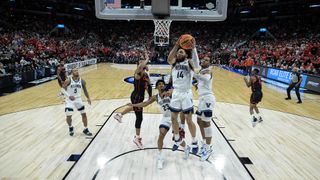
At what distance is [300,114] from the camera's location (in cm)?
952

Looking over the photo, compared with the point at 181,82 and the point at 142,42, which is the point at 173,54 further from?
the point at 142,42

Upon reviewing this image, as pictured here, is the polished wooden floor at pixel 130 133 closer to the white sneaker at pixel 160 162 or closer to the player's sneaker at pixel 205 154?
the player's sneaker at pixel 205 154

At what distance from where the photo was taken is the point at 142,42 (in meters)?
36.3

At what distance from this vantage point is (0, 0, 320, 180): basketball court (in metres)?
4.90

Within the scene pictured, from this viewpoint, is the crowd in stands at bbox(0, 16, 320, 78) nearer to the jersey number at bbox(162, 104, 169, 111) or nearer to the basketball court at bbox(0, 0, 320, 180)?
the basketball court at bbox(0, 0, 320, 180)

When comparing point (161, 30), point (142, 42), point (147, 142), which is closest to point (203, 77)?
point (147, 142)

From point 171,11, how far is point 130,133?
4427 millimetres

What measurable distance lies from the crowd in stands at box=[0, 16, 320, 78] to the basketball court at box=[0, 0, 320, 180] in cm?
766

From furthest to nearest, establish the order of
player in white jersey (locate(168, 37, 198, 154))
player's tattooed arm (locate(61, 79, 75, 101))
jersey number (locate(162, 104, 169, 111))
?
player's tattooed arm (locate(61, 79, 75, 101)) < jersey number (locate(162, 104, 169, 111)) < player in white jersey (locate(168, 37, 198, 154))

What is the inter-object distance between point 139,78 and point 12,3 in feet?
96.3

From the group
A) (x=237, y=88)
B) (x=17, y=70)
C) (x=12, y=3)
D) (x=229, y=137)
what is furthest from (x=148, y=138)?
(x=12, y=3)

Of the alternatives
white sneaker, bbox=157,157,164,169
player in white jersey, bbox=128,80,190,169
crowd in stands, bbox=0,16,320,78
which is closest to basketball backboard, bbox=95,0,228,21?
player in white jersey, bbox=128,80,190,169

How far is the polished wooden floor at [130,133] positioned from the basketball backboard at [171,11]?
3.43 m

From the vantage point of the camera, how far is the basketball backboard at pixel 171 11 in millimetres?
8477
